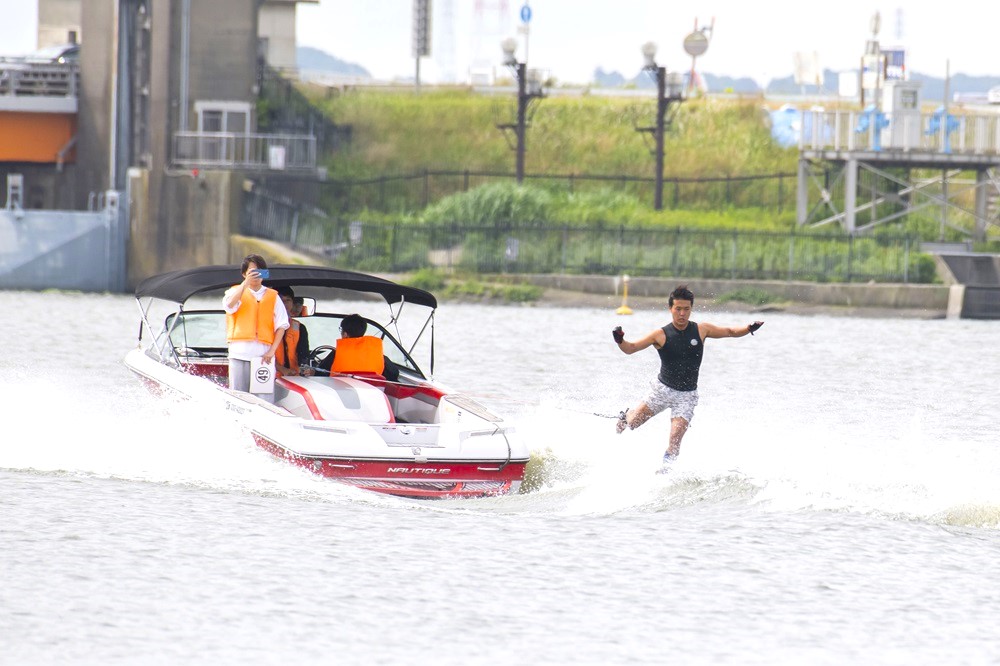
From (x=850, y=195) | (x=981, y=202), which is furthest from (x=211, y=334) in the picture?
(x=981, y=202)

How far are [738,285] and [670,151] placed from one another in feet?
40.1

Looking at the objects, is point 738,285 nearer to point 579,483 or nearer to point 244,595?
point 579,483

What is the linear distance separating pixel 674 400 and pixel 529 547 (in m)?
2.48

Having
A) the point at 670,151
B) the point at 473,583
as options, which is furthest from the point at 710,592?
the point at 670,151

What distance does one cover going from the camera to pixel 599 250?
4434 centimetres

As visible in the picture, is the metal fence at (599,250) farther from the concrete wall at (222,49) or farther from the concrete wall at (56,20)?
the concrete wall at (56,20)

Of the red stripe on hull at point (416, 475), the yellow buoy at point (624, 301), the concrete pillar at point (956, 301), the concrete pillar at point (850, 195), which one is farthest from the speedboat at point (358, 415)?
the concrete pillar at point (850, 195)

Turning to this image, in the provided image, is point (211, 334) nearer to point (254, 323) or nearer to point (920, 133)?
point (254, 323)

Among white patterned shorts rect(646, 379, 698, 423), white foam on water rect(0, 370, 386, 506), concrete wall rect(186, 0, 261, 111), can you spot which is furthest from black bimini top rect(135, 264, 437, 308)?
concrete wall rect(186, 0, 261, 111)

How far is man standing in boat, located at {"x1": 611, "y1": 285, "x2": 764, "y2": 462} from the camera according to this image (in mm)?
14766

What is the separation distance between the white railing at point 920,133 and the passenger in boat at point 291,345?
31.9 metres

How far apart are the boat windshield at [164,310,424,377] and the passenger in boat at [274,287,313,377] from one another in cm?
98

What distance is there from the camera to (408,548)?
13055 mm

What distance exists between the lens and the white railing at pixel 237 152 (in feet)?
152
